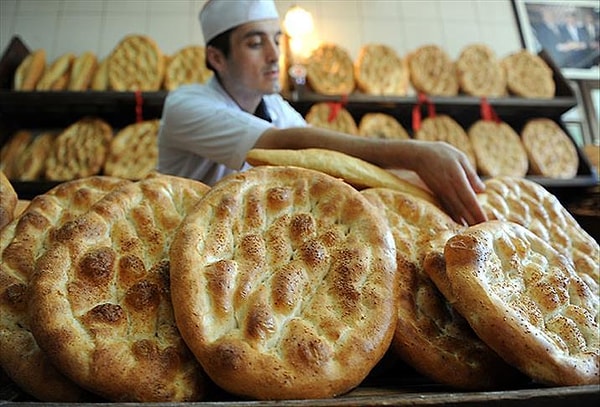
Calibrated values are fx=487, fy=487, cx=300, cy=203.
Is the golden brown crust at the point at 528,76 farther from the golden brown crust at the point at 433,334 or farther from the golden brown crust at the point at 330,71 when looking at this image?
the golden brown crust at the point at 433,334

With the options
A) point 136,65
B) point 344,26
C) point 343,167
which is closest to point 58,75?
point 136,65

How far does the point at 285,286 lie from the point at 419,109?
289cm

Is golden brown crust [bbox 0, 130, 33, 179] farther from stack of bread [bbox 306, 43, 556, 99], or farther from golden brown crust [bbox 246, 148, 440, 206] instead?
golden brown crust [bbox 246, 148, 440, 206]

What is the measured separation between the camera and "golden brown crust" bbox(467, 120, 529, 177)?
11.0ft

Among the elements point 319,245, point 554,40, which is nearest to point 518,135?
point 554,40

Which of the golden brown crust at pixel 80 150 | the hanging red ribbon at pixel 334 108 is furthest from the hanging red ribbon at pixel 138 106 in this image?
the hanging red ribbon at pixel 334 108

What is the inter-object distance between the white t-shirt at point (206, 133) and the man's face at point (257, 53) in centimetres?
15

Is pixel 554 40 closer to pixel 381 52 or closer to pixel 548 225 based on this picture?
pixel 381 52

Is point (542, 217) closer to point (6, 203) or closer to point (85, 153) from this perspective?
point (6, 203)

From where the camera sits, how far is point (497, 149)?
3.45m

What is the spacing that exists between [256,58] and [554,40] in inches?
139

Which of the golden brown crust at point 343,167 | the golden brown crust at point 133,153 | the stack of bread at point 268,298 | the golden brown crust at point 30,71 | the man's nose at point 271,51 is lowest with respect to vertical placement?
the stack of bread at point 268,298

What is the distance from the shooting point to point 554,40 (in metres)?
4.47

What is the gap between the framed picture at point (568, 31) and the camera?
175 inches
